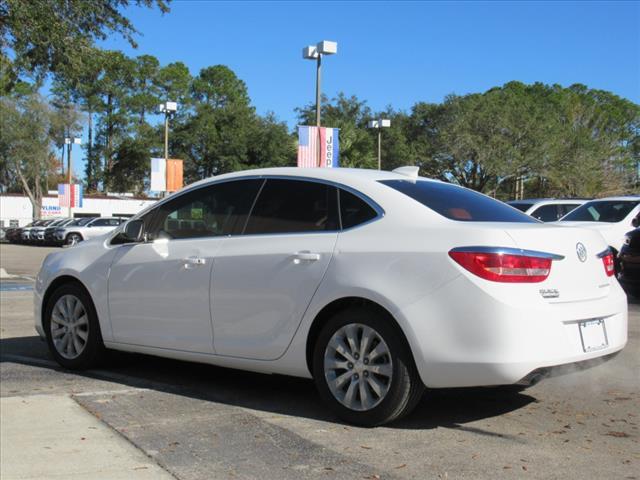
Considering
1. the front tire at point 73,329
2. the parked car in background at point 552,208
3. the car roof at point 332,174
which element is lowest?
the front tire at point 73,329

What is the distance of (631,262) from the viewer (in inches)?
398

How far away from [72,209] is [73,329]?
192 ft

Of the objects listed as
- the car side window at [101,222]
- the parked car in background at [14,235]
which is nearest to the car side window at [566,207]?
the car side window at [101,222]

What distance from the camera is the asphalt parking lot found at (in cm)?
385

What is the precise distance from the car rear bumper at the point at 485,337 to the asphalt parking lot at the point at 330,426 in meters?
0.43

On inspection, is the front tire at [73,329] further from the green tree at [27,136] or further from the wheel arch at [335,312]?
the green tree at [27,136]

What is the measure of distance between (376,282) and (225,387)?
1895 millimetres

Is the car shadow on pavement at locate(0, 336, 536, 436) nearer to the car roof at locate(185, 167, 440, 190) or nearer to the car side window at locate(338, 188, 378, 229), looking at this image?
the car side window at locate(338, 188, 378, 229)

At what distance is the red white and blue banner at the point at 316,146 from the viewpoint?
20.2m

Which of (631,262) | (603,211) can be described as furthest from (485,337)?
(603,211)

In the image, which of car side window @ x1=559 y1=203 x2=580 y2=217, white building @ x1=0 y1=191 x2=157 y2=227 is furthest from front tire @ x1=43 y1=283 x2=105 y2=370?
white building @ x1=0 y1=191 x2=157 y2=227

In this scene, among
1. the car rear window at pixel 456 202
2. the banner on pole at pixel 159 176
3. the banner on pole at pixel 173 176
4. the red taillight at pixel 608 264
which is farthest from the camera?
the banner on pole at pixel 173 176

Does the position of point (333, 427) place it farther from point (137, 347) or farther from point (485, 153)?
point (485, 153)

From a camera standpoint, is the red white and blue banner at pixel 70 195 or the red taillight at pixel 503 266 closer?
the red taillight at pixel 503 266
